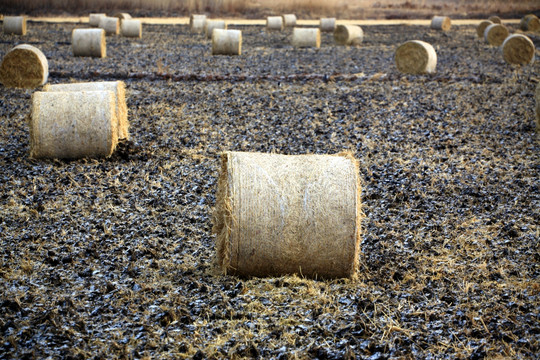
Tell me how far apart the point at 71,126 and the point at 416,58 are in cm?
1148

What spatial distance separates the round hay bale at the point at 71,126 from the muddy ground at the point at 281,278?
214 millimetres

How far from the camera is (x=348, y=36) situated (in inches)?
976

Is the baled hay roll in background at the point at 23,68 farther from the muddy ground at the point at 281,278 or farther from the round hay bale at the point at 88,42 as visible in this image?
the round hay bale at the point at 88,42

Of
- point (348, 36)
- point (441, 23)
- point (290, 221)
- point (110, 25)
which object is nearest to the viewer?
point (290, 221)

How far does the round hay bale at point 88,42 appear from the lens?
18.8m

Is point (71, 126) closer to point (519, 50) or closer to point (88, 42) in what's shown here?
point (88, 42)

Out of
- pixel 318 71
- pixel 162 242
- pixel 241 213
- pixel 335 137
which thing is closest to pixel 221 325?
pixel 241 213

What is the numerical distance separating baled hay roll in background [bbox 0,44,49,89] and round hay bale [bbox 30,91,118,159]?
5531mm

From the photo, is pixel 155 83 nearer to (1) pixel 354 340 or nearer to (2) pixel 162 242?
(2) pixel 162 242

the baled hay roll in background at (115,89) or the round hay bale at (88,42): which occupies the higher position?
the round hay bale at (88,42)

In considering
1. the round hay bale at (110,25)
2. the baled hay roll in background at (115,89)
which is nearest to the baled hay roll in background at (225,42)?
the round hay bale at (110,25)

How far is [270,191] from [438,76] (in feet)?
41.1

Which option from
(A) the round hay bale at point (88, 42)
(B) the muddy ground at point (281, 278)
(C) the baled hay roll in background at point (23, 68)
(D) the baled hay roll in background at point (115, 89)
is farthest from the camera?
(A) the round hay bale at point (88, 42)

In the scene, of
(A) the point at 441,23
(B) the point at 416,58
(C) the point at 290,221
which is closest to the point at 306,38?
(B) the point at 416,58
